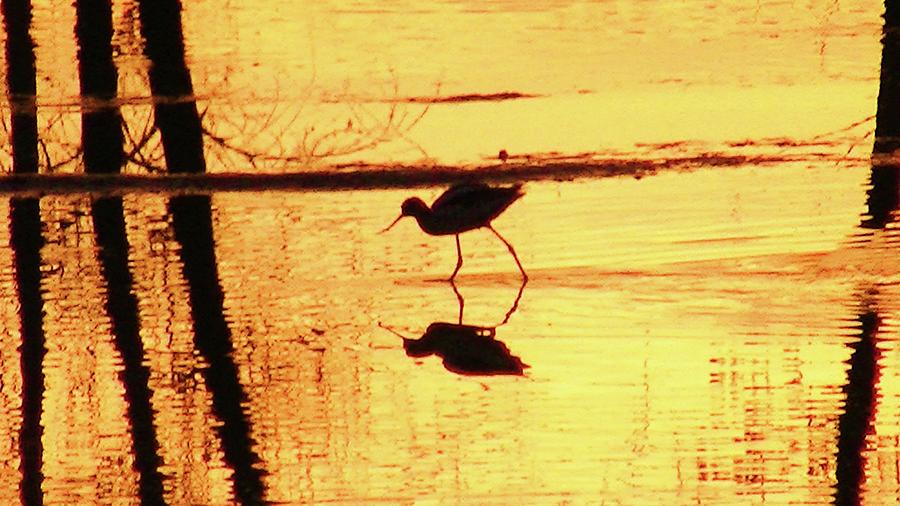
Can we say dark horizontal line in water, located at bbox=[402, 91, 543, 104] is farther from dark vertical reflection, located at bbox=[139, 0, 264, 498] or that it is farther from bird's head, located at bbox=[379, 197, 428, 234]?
dark vertical reflection, located at bbox=[139, 0, 264, 498]

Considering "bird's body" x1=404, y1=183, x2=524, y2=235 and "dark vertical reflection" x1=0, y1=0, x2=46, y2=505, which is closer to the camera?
"dark vertical reflection" x1=0, y1=0, x2=46, y2=505

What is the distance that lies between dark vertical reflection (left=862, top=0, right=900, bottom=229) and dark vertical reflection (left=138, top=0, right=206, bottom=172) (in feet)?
1.88

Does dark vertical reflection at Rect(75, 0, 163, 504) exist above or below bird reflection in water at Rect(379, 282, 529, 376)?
above

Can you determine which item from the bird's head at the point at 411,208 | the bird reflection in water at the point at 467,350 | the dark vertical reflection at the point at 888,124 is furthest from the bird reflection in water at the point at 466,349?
the dark vertical reflection at the point at 888,124

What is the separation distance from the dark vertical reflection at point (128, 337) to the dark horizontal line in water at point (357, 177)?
0.09 feet

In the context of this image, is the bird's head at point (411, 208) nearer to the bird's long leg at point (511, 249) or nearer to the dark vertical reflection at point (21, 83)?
the bird's long leg at point (511, 249)

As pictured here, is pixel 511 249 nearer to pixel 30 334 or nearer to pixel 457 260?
pixel 457 260

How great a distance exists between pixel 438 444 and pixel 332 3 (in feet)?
1.31

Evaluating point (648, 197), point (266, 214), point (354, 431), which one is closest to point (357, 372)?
point (354, 431)

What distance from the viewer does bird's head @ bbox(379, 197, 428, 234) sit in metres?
1.06

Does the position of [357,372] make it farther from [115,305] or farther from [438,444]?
[115,305]

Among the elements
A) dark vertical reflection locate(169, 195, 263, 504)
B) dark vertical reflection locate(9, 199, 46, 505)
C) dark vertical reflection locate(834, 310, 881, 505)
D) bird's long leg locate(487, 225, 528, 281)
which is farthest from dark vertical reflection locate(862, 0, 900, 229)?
dark vertical reflection locate(9, 199, 46, 505)

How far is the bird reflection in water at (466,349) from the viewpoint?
3.20 ft

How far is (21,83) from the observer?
109cm
